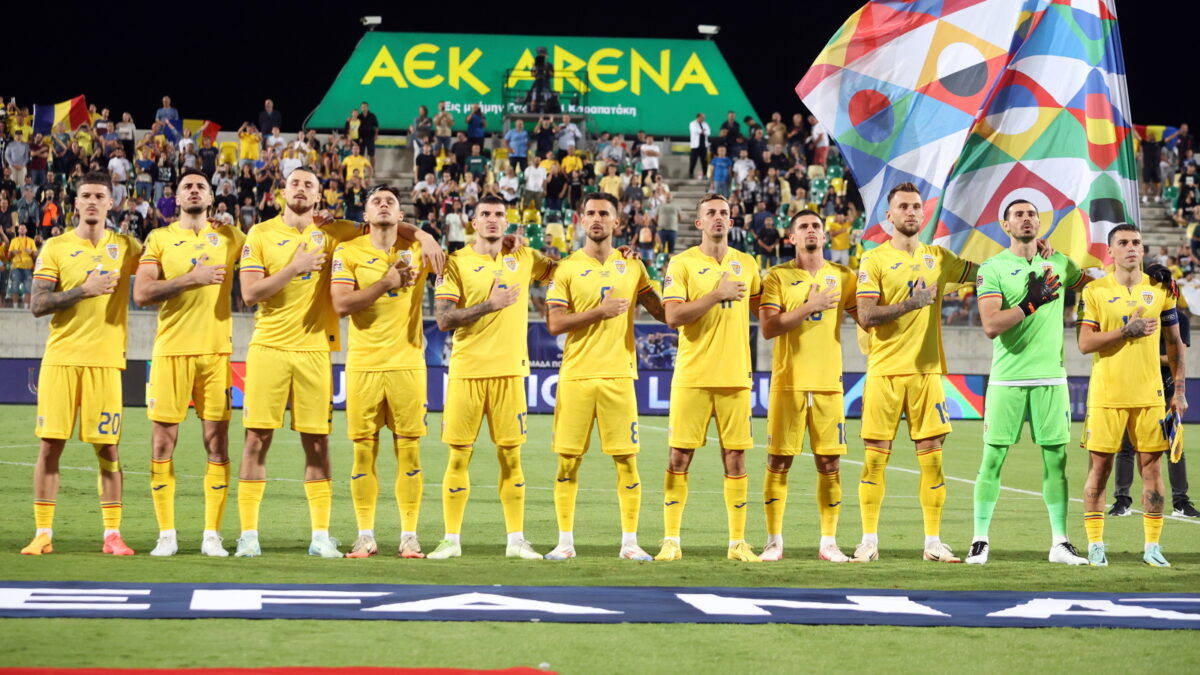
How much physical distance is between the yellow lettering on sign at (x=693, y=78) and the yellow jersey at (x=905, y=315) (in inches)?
1053

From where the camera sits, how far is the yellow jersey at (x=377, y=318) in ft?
28.4

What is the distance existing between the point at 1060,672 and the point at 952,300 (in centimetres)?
1916

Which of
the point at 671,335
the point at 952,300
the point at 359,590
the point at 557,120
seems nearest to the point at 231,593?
the point at 359,590

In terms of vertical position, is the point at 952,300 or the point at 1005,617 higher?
the point at 952,300

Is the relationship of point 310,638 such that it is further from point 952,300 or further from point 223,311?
point 952,300

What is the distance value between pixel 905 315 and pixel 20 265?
19.6 metres

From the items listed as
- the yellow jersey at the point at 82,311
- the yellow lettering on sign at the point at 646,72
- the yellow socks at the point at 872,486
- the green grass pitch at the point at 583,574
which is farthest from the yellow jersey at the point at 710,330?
the yellow lettering on sign at the point at 646,72

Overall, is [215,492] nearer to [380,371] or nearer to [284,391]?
[284,391]

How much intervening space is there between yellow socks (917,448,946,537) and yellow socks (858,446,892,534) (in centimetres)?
25

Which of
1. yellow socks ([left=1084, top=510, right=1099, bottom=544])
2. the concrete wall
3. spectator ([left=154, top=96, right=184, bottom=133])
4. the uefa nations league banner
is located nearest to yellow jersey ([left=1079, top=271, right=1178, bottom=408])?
yellow socks ([left=1084, top=510, right=1099, bottom=544])

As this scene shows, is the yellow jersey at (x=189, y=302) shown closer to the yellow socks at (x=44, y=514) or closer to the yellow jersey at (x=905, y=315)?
the yellow socks at (x=44, y=514)

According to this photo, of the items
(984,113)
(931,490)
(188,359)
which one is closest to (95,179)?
(188,359)

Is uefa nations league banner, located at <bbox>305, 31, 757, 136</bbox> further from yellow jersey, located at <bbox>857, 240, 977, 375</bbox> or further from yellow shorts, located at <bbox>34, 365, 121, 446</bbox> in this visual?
yellow shorts, located at <bbox>34, 365, 121, 446</bbox>

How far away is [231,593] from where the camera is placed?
22.5 feet
